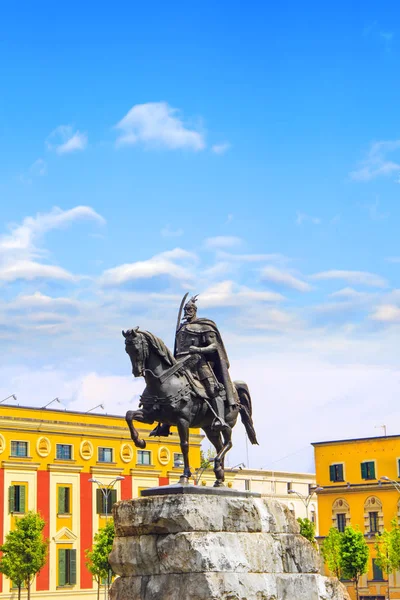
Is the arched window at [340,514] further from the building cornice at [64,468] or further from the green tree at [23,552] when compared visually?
the green tree at [23,552]

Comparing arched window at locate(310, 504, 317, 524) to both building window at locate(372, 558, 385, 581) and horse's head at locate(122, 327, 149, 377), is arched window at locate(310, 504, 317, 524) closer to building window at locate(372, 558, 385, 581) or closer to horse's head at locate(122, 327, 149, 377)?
building window at locate(372, 558, 385, 581)

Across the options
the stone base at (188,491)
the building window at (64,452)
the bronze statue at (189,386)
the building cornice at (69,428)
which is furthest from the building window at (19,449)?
the stone base at (188,491)

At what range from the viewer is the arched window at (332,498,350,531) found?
8794 centimetres

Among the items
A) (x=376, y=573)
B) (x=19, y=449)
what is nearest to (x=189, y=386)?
(x=19, y=449)

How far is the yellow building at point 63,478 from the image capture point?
65.6 metres

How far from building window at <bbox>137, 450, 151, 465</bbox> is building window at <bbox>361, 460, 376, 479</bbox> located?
21.4 m

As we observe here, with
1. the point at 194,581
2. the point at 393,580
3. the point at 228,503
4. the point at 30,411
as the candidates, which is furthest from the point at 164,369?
the point at 393,580

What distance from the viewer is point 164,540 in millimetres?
18141

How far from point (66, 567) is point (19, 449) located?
8335 mm

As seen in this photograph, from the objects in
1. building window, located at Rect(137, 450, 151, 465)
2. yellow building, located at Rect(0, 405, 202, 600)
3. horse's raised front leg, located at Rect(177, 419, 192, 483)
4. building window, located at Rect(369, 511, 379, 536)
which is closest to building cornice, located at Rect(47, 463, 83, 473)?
yellow building, located at Rect(0, 405, 202, 600)

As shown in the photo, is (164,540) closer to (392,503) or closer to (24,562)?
(24,562)

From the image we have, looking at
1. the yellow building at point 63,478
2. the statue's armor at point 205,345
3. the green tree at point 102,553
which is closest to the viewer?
the statue's armor at point 205,345

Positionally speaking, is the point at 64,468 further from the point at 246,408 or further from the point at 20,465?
the point at 246,408

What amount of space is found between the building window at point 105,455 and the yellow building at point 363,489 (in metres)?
23.9
